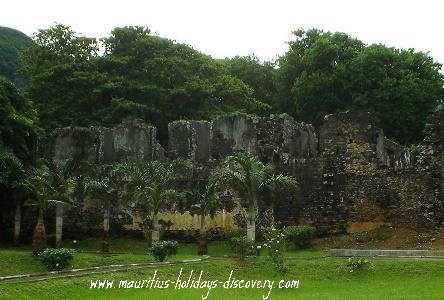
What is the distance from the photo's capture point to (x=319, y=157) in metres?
28.5

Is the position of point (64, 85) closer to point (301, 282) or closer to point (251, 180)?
point (251, 180)

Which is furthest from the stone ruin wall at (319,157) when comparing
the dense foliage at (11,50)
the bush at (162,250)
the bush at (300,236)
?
the dense foliage at (11,50)

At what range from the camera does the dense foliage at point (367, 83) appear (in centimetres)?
3884

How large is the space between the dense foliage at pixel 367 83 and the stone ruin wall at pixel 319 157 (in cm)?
663

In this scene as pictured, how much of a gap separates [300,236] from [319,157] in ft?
14.5

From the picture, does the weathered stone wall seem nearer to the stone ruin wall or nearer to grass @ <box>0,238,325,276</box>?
the stone ruin wall

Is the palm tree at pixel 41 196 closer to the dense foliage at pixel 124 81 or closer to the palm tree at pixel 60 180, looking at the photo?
the palm tree at pixel 60 180

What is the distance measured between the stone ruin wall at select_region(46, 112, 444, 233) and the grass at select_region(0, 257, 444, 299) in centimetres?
692

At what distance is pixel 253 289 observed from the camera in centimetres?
1777

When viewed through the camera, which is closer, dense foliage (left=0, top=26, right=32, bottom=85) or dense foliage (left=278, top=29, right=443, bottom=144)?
dense foliage (left=278, top=29, right=443, bottom=144)

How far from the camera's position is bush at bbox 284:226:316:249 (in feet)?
82.8

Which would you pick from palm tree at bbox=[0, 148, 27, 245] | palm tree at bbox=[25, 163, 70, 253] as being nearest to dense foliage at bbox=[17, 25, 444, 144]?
palm tree at bbox=[0, 148, 27, 245]

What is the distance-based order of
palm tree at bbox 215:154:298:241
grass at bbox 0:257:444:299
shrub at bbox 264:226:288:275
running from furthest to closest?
palm tree at bbox 215:154:298:241 < shrub at bbox 264:226:288:275 < grass at bbox 0:257:444:299

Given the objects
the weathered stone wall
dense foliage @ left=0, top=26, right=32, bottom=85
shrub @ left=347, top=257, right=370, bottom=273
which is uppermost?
dense foliage @ left=0, top=26, right=32, bottom=85
